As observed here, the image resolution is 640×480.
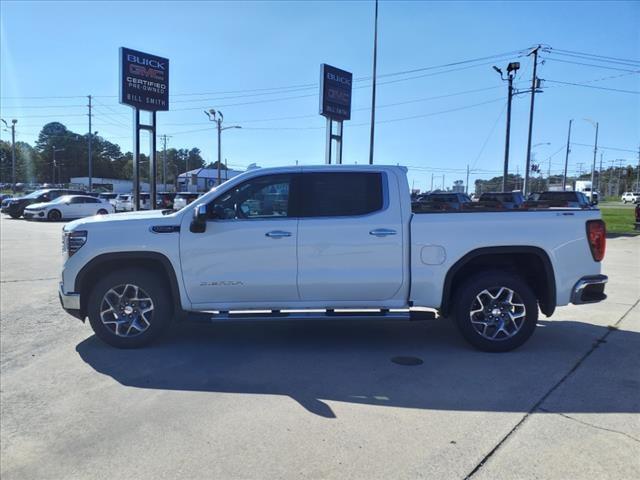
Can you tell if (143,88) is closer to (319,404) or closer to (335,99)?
(335,99)

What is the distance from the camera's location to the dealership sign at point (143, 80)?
18.3 meters

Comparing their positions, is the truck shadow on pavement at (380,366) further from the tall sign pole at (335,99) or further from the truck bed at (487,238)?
the tall sign pole at (335,99)

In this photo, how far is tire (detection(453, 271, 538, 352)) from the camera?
17.7 feet

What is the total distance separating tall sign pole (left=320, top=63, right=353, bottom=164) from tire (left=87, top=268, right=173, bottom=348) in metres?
17.5

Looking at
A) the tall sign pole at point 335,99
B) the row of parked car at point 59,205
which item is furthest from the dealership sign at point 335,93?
the row of parked car at point 59,205

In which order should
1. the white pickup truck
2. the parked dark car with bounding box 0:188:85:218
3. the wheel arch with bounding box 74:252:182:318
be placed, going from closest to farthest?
the white pickup truck, the wheel arch with bounding box 74:252:182:318, the parked dark car with bounding box 0:188:85:218

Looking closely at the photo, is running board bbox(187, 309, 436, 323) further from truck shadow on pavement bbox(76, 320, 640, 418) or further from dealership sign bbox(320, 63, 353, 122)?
dealership sign bbox(320, 63, 353, 122)

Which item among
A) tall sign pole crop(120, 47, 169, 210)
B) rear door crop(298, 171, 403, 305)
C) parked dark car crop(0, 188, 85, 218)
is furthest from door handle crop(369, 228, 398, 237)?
parked dark car crop(0, 188, 85, 218)

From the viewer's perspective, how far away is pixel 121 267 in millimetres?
5656

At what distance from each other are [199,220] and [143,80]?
50.9 ft

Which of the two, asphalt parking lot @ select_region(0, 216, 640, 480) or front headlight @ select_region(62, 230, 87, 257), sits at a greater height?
front headlight @ select_region(62, 230, 87, 257)

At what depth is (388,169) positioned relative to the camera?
A: 5.64 m

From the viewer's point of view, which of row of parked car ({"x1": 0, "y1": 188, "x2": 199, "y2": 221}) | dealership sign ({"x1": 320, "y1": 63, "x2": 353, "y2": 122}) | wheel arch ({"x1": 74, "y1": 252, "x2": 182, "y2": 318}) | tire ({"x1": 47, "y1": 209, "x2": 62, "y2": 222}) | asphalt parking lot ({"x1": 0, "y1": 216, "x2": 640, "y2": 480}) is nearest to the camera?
asphalt parking lot ({"x1": 0, "y1": 216, "x2": 640, "y2": 480})

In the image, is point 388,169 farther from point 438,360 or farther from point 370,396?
point 370,396
